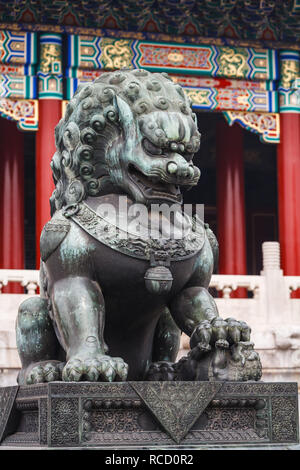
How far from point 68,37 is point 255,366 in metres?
9.98

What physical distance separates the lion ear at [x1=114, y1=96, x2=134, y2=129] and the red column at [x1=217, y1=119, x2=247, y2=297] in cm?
988

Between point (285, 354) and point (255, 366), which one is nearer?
point (255, 366)

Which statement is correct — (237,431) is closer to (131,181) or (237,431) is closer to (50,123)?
(131,181)

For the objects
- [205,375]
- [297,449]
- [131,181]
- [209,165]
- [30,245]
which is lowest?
[297,449]

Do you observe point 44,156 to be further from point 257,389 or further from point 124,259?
point 257,389

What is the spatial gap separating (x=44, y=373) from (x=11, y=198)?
34.0 ft

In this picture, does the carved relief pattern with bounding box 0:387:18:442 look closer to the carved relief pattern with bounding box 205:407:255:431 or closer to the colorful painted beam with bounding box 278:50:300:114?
the carved relief pattern with bounding box 205:407:255:431

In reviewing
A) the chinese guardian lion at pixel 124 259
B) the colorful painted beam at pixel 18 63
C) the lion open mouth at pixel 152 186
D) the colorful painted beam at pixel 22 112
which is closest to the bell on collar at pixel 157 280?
the chinese guardian lion at pixel 124 259

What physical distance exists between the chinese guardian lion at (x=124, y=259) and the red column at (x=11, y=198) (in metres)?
9.66

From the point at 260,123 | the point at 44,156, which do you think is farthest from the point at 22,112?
the point at 260,123

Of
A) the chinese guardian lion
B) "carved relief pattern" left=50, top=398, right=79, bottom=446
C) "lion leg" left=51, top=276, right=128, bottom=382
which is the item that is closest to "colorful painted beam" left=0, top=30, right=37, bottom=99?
the chinese guardian lion

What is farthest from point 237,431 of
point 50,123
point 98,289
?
point 50,123

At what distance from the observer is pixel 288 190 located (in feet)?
43.1

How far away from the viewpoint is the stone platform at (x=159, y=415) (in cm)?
333
